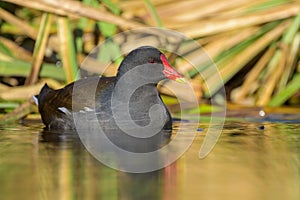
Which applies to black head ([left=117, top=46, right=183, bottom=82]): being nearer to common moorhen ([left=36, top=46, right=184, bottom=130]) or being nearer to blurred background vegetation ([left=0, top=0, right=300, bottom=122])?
→ common moorhen ([left=36, top=46, right=184, bottom=130])

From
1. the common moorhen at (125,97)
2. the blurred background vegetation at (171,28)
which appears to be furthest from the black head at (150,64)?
the blurred background vegetation at (171,28)

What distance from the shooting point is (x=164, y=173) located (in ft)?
11.8

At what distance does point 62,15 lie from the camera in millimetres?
5996

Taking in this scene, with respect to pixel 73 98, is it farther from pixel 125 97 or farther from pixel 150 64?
pixel 150 64

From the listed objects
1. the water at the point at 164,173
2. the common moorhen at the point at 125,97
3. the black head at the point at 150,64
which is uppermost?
the black head at the point at 150,64

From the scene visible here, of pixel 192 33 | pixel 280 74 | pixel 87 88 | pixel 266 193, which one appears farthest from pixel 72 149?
pixel 280 74

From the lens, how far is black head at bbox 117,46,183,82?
17.8 ft

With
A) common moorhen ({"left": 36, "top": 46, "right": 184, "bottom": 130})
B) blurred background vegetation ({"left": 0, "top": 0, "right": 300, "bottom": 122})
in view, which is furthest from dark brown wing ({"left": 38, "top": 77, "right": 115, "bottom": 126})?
blurred background vegetation ({"left": 0, "top": 0, "right": 300, "bottom": 122})

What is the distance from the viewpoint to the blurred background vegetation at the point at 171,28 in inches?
237

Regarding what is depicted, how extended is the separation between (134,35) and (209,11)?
63 cm

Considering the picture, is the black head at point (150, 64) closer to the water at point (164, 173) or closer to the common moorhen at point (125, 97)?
the common moorhen at point (125, 97)

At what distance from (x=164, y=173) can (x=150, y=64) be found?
1.95 metres

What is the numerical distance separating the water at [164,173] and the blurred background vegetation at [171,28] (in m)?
1.30

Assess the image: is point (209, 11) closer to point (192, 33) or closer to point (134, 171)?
point (192, 33)
